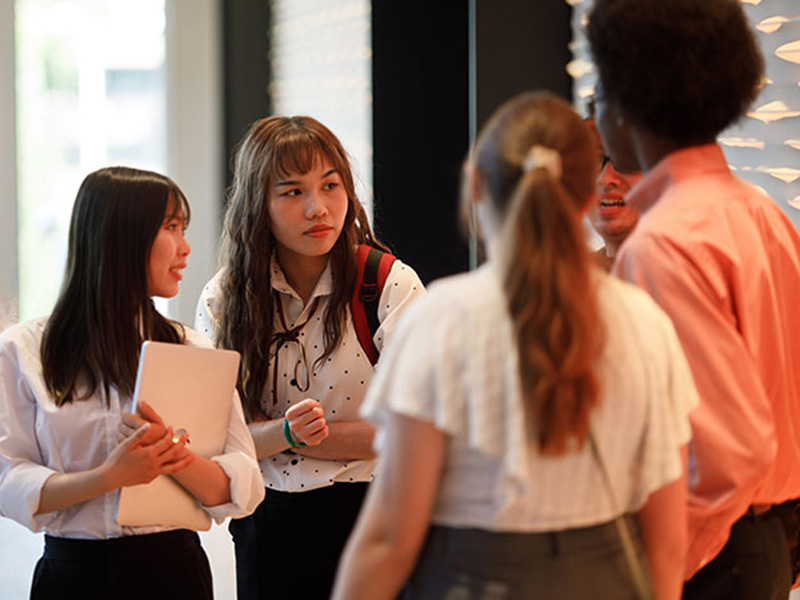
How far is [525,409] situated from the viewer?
4.59 ft

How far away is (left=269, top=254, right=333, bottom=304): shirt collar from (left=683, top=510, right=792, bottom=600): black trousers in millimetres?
1234

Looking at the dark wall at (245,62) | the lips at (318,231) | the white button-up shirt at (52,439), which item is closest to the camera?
the white button-up shirt at (52,439)

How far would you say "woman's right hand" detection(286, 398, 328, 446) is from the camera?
2.50 meters

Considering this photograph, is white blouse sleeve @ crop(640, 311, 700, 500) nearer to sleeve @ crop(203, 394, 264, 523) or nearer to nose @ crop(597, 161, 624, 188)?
sleeve @ crop(203, 394, 264, 523)

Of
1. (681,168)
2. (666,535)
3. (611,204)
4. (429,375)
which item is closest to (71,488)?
(429,375)

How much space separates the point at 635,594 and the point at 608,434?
24 centimetres

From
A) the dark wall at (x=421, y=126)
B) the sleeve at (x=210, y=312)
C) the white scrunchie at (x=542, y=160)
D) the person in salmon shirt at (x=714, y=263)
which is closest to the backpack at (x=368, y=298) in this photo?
the sleeve at (x=210, y=312)

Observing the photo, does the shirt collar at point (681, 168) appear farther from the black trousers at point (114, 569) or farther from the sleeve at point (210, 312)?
the sleeve at point (210, 312)

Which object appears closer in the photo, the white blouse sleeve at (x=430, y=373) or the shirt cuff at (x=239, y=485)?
the white blouse sleeve at (x=430, y=373)

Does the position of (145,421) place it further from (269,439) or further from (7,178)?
(7,178)

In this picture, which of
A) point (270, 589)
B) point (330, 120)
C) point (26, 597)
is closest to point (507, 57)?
point (330, 120)

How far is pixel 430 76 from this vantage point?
475cm

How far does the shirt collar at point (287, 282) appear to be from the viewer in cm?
277

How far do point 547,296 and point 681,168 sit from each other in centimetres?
56
